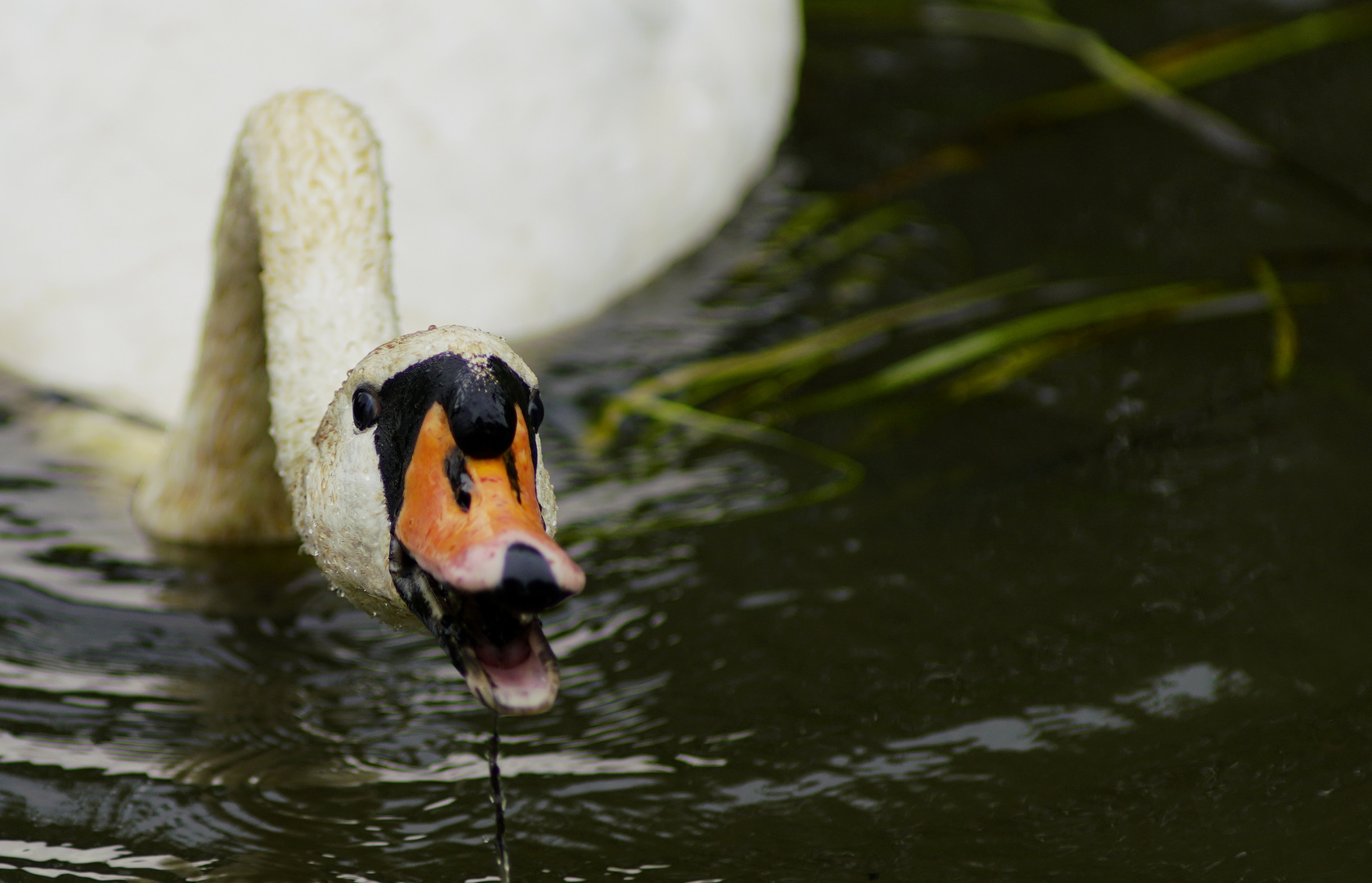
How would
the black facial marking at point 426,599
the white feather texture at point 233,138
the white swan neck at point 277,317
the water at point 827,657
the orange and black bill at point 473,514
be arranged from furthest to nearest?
the white feather texture at point 233,138 < the white swan neck at point 277,317 < the water at point 827,657 < the black facial marking at point 426,599 < the orange and black bill at point 473,514

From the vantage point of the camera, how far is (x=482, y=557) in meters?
2.30

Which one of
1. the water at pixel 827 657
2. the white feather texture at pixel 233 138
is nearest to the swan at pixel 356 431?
the water at pixel 827 657

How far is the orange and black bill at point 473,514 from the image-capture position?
2.36 metres

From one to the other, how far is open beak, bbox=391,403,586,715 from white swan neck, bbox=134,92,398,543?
49 cm

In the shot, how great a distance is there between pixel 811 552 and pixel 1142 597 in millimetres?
788

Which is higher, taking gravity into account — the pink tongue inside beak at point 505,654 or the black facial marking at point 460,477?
the black facial marking at point 460,477

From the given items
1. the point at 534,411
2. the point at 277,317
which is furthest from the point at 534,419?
the point at 277,317

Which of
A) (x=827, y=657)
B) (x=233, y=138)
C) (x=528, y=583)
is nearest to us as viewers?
(x=528, y=583)

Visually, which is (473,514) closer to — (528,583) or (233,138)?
(528,583)

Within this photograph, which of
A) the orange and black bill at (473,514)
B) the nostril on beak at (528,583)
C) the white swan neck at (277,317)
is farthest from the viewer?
the white swan neck at (277,317)

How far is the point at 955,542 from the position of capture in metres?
4.23

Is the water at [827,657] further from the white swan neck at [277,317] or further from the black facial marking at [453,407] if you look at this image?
the black facial marking at [453,407]

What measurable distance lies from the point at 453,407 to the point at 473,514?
17 cm

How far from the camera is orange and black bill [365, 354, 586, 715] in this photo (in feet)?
Answer: 7.73
